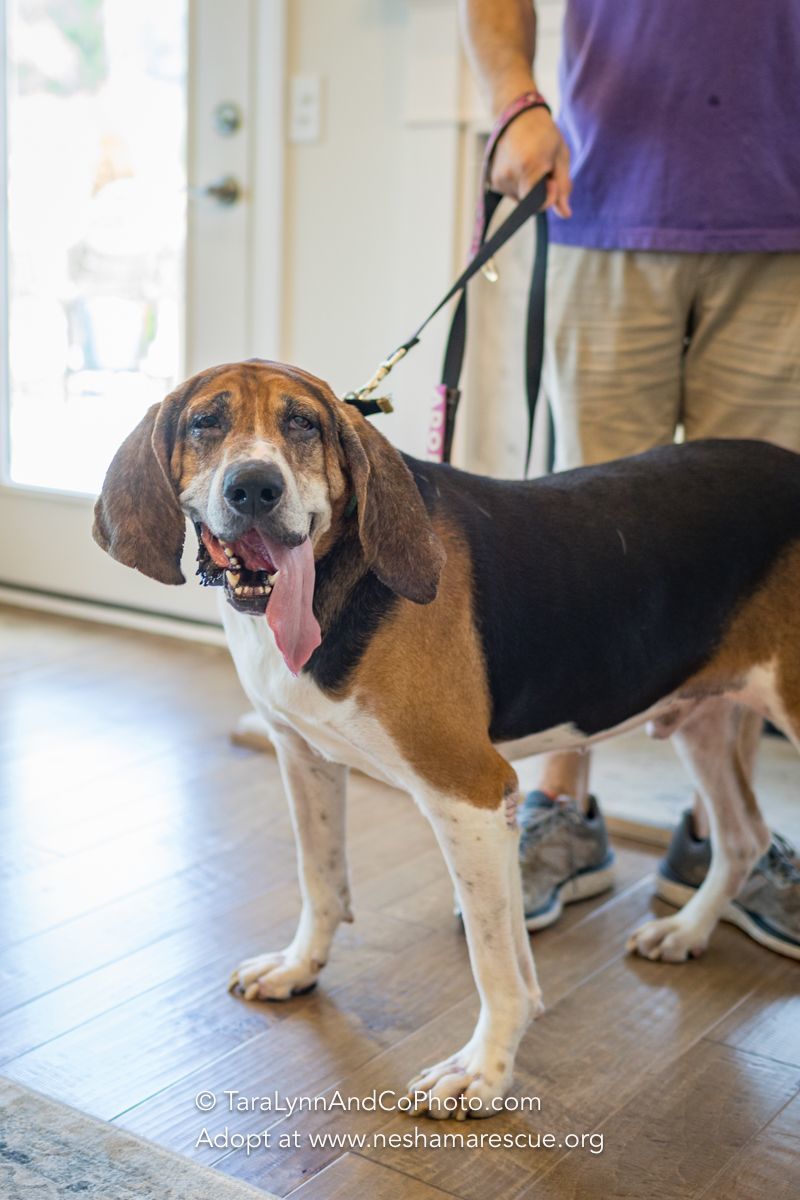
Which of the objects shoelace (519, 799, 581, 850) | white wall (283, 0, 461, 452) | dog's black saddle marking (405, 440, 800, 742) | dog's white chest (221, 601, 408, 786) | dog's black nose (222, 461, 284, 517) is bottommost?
shoelace (519, 799, 581, 850)

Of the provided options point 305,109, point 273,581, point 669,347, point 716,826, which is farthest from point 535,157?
point 305,109

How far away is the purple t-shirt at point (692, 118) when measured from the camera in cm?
211

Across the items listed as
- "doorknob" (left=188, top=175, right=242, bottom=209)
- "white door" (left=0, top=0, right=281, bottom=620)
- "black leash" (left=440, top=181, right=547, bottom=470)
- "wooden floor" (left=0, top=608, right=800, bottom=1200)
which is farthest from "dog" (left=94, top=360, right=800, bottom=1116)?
"doorknob" (left=188, top=175, right=242, bottom=209)

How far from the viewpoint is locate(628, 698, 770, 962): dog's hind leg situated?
2.24 metres

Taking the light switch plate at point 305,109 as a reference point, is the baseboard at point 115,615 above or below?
below

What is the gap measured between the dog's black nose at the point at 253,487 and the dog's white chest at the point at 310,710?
0.25 metres

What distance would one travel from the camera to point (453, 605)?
1762 millimetres

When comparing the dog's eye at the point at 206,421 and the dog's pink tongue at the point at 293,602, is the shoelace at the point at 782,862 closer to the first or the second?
the dog's pink tongue at the point at 293,602

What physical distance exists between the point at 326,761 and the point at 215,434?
594mm

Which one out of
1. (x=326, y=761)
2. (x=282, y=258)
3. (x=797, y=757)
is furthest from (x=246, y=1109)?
(x=282, y=258)

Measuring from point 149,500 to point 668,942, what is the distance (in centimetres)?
119

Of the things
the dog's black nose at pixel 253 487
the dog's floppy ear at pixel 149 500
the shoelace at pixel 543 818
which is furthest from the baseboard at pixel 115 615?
the dog's black nose at pixel 253 487

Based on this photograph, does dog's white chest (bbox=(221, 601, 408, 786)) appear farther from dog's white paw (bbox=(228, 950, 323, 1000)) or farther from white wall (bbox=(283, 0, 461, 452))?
white wall (bbox=(283, 0, 461, 452))

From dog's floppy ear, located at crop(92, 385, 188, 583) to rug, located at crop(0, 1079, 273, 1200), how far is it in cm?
69
